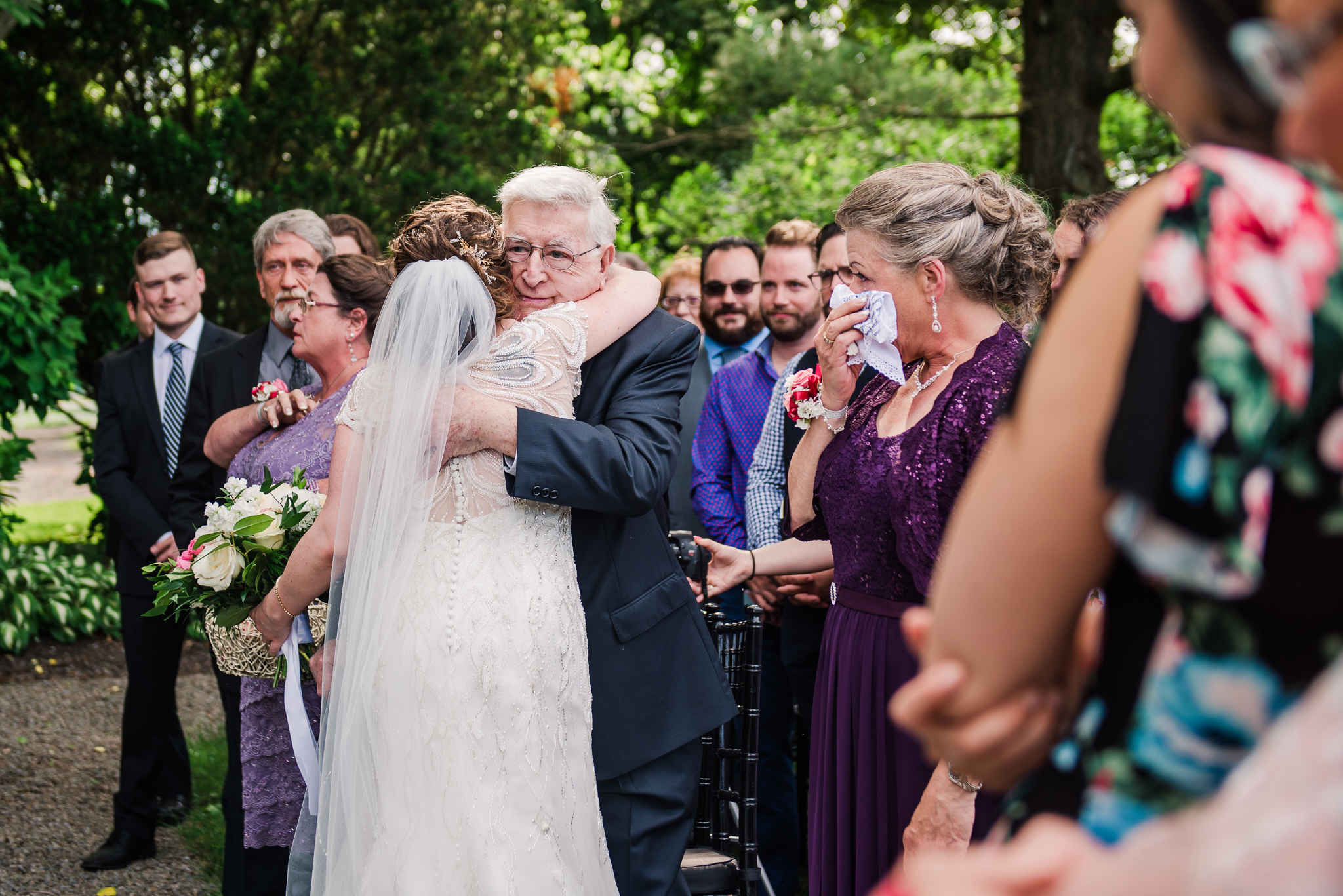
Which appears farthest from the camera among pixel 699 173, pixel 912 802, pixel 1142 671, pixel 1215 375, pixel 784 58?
pixel 699 173

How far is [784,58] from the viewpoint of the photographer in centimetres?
1105

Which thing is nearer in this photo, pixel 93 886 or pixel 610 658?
pixel 610 658

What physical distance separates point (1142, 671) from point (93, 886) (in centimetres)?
512

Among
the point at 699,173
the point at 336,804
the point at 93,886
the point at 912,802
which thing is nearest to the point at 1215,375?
the point at 912,802

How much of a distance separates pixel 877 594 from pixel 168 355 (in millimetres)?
4214

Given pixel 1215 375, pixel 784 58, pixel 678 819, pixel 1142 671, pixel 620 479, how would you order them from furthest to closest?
pixel 784 58, pixel 678 819, pixel 620 479, pixel 1142 671, pixel 1215 375

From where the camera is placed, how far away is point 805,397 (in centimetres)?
357

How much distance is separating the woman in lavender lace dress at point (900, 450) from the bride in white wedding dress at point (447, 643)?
0.65 metres

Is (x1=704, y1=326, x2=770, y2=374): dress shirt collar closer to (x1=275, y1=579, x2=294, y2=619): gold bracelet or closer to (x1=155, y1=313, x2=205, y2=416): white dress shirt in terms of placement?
(x1=155, y1=313, x2=205, y2=416): white dress shirt

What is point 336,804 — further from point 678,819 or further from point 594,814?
point 678,819

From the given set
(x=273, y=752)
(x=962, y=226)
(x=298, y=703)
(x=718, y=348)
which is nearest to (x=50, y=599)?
(x=718, y=348)

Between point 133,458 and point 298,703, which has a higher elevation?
point 133,458

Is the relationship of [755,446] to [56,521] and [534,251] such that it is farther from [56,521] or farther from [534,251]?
[56,521]

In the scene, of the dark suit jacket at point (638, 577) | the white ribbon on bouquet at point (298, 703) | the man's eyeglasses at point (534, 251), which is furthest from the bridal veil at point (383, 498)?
the white ribbon on bouquet at point (298, 703)
